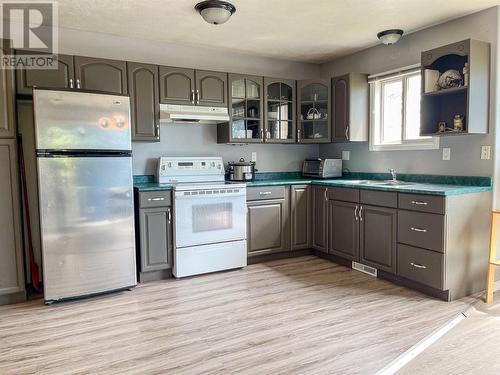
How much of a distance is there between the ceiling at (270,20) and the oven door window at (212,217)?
67.6 inches

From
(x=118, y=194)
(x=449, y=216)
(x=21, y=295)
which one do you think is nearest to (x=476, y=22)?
(x=449, y=216)

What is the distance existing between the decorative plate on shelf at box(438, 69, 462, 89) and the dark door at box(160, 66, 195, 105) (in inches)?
92.5

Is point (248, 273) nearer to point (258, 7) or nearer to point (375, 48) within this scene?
point (258, 7)

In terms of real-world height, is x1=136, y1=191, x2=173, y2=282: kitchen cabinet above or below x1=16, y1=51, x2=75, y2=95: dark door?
below

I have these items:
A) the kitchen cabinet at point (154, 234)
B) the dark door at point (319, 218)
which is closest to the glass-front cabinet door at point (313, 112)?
the dark door at point (319, 218)

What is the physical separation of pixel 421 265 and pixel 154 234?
7.74ft

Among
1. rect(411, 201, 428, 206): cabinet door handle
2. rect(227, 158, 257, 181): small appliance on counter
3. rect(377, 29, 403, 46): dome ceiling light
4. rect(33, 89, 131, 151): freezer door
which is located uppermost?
rect(377, 29, 403, 46): dome ceiling light

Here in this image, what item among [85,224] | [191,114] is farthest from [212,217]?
[85,224]

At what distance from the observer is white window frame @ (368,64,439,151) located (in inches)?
142

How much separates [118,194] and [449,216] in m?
2.67

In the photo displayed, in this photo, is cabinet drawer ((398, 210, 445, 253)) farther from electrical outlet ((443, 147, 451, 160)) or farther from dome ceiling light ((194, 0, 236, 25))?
dome ceiling light ((194, 0, 236, 25))

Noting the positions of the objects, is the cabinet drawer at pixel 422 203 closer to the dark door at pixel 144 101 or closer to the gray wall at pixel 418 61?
the gray wall at pixel 418 61

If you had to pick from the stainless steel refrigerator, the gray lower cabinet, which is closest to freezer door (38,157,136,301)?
the stainless steel refrigerator

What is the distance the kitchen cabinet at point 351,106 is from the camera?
4074mm
